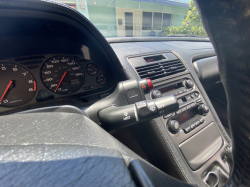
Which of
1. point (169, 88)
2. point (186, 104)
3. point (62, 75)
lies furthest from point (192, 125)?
point (62, 75)

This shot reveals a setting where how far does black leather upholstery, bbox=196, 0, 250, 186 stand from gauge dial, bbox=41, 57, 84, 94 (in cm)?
110

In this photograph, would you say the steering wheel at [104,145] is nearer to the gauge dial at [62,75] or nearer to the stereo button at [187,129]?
the stereo button at [187,129]


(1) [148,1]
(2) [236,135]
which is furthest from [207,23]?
(1) [148,1]

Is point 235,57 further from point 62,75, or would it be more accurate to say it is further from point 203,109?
point 62,75

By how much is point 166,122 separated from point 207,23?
85 centimetres

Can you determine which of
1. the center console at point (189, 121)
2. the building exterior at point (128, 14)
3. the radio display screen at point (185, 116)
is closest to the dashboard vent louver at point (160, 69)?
the center console at point (189, 121)

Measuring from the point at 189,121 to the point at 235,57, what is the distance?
990mm

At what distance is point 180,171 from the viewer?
946 mm

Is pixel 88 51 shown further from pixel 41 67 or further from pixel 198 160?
pixel 198 160

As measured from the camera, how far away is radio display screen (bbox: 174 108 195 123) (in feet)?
3.93

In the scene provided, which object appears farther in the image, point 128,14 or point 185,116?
point 128,14

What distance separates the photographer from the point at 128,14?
3797mm

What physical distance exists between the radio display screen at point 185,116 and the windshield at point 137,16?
2.99 ft

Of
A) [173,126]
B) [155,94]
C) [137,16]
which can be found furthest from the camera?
[137,16]
